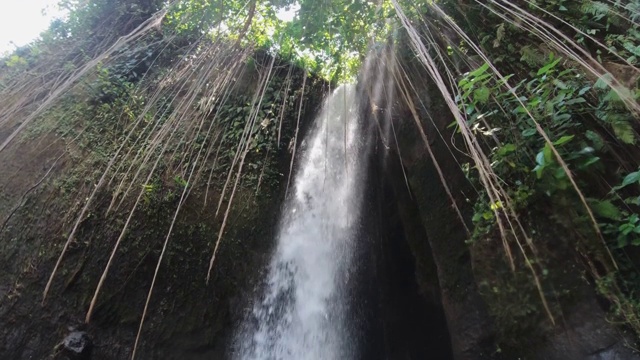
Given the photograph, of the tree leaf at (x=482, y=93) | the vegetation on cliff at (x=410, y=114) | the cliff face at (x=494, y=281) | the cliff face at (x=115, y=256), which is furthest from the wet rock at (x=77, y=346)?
the tree leaf at (x=482, y=93)

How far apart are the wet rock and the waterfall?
1296 millimetres

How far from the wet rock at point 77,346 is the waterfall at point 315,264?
4.25 feet

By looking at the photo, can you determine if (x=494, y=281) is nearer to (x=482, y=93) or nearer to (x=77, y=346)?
(x=482, y=93)

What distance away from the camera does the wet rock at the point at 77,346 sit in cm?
304

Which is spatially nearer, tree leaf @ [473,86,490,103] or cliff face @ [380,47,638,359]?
cliff face @ [380,47,638,359]

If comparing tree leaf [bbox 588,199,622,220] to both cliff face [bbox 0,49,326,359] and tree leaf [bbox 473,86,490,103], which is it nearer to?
tree leaf [bbox 473,86,490,103]

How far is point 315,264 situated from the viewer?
4.29 meters

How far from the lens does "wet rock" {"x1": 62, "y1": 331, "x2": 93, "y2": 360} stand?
3039 mm

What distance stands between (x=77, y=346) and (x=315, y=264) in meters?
2.32

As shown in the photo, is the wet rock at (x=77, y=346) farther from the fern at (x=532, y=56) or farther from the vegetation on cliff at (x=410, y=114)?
the fern at (x=532, y=56)

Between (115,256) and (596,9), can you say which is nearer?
(596,9)

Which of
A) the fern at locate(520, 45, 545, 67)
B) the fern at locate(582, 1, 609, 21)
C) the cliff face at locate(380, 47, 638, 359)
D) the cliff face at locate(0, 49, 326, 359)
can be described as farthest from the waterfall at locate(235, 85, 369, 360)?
the fern at locate(582, 1, 609, 21)

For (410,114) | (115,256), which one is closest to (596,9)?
(410,114)

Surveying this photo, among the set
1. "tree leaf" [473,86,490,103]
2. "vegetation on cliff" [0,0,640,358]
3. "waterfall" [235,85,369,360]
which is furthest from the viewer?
"waterfall" [235,85,369,360]
